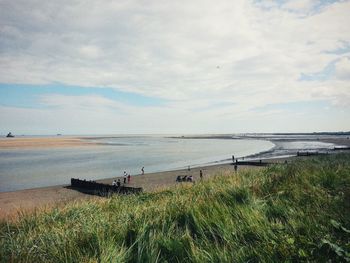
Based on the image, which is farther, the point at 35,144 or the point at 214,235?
the point at 35,144

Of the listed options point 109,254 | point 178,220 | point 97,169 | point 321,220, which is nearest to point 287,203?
point 321,220

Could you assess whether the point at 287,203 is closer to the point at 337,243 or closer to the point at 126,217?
the point at 337,243

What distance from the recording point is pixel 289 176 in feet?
28.1

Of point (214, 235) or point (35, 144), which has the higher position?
point (35, 144)

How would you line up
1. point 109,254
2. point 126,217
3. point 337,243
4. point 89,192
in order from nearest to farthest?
point 337,243 < point 109,254 < point 126,217 < point 89,192

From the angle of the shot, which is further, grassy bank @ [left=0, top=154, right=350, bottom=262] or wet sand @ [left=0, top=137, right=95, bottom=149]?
wet sand @ [left=0, top=137, right=95, bottom=149]

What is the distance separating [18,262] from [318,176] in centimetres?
709

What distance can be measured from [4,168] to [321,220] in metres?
47.9

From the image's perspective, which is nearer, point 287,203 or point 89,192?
point 287,203

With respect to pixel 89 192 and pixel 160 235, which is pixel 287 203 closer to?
pixel 160 235

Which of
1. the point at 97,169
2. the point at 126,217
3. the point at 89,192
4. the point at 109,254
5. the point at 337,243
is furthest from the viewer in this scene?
the point at 97,169

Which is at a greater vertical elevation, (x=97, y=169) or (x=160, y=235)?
(x=160, y=235)

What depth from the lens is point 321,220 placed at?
4602 millimetres

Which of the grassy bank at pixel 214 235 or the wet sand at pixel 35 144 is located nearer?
the grassy bank at pixel 214 235
